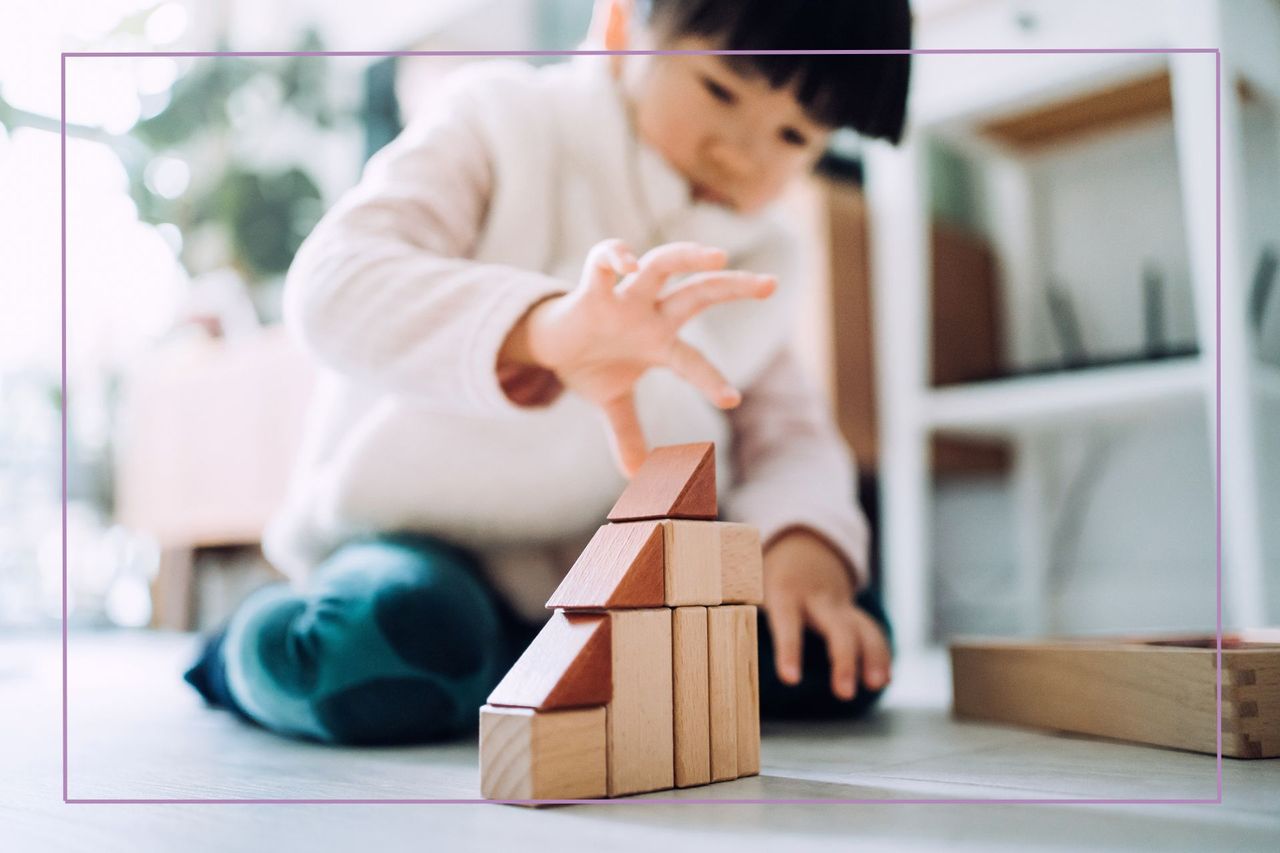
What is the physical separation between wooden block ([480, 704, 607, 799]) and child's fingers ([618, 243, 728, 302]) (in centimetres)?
17

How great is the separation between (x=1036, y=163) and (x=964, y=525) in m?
0.52

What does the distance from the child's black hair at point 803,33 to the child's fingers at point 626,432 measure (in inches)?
7.4

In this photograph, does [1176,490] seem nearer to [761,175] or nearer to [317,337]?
[761,175]

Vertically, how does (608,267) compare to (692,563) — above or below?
above

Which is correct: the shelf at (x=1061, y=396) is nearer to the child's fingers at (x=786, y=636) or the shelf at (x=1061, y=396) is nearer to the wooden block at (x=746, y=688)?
the child's fingers at (x=786, y=636)

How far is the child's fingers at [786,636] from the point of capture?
0.60m

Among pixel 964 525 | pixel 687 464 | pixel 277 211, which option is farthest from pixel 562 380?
pixel 964 525

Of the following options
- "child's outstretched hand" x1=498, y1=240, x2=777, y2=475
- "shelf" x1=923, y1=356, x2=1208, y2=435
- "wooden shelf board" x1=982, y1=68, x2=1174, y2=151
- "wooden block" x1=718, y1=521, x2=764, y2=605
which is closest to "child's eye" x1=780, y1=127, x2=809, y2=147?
"child's outstretched hand" x1=498, y1=240, x2=777, y2=475

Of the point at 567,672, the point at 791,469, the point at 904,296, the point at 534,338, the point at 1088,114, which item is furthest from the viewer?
the point at 904,296

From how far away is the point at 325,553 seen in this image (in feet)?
2.30

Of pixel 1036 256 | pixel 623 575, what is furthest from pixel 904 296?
pixel 623 575

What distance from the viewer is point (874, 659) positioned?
2.13 ft

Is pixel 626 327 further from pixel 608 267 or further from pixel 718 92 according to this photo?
pixel 718 92

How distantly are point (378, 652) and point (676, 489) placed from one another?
0.22 metres
